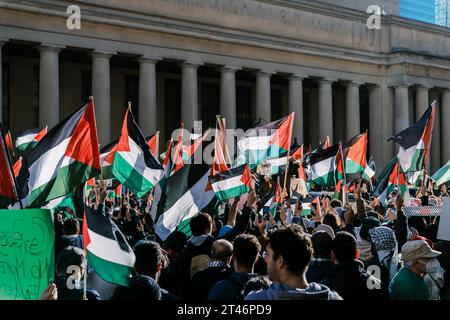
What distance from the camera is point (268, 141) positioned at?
18.5 m

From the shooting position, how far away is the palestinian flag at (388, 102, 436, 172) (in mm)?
17172

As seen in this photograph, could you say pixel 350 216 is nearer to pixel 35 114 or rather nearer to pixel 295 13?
pixel 35 114

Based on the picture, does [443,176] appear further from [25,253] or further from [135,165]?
[25,253]

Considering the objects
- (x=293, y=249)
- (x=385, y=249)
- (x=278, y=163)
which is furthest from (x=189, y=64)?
(x=293, y=249)

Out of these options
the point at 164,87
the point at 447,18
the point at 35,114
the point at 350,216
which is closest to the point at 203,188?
the point at 350,216

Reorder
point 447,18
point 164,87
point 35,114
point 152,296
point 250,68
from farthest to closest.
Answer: point 447,18 → point 164,87 → point 250,68 → point 35,114 → point 152,296

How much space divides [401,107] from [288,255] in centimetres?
4778

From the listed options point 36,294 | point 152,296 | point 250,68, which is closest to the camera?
point 36,294

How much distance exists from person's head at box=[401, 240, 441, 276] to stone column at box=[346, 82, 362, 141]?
44044mm

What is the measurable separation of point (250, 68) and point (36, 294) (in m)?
39.7

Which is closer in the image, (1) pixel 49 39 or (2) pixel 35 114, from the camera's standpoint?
(1) pixel 49 39

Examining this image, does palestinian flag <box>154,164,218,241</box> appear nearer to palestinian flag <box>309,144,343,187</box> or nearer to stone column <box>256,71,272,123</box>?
palestinian flag <box>309,144,343,187</box>

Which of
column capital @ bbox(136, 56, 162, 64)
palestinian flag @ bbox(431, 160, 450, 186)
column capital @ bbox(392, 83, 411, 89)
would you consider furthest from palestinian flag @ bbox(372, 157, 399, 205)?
column capital @ bbox(392, 83, 411, 89)
